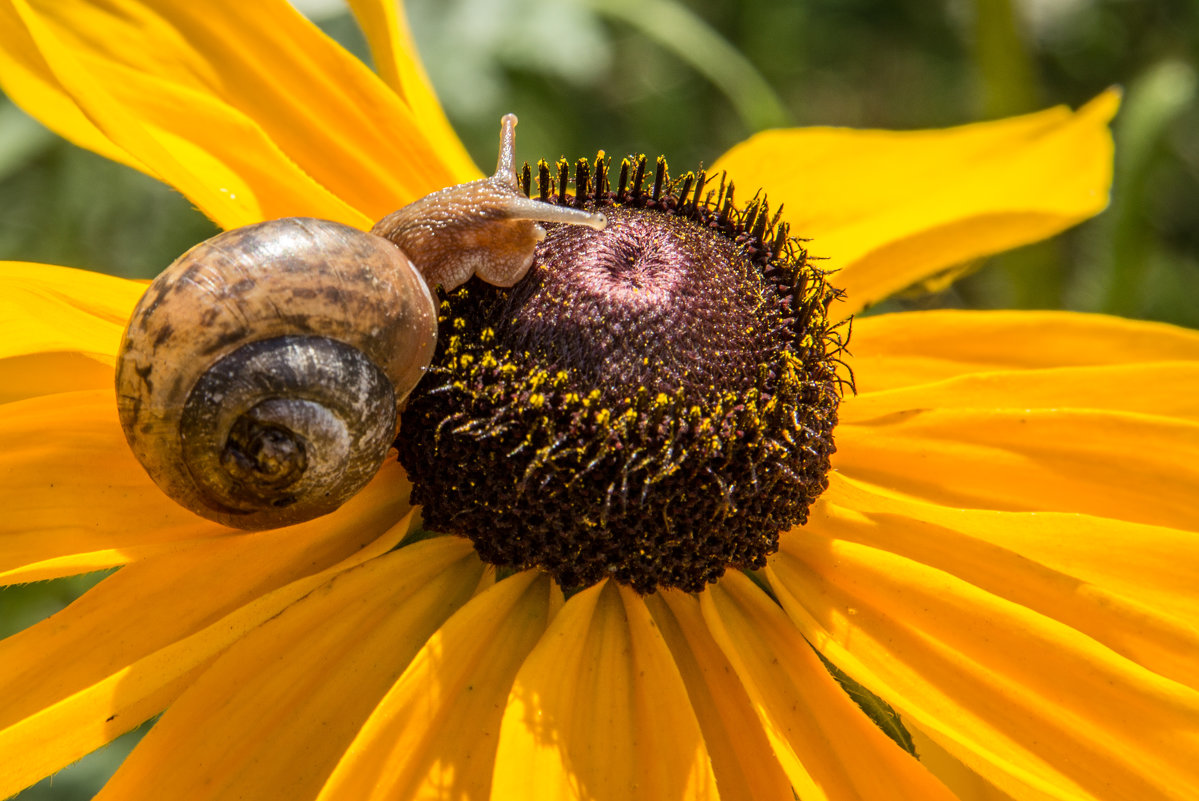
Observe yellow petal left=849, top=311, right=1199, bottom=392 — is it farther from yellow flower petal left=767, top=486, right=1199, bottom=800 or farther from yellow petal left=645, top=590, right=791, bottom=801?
yellow petal left=645, top=590, right=791, bottom=801

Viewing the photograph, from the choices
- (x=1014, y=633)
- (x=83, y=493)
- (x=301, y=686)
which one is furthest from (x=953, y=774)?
(x=83, y=493)

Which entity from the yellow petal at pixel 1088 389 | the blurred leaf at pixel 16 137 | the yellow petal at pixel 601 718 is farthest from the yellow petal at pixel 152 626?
the blurred leaf at pixel 16 137

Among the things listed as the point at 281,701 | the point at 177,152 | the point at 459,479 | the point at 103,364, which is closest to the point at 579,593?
the point at 459,479

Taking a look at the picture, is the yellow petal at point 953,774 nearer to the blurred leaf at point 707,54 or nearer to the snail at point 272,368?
the snail at point 272,368

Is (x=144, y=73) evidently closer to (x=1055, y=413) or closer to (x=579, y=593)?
(x=579, y=593)

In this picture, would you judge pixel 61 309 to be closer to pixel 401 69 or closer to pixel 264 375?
pixel 264 375

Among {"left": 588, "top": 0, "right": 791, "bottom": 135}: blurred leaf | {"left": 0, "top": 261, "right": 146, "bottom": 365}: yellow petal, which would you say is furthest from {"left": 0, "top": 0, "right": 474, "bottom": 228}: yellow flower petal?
{"left": 588, "top": 0, "right": 791, "bottom": 135}: blurred leaf

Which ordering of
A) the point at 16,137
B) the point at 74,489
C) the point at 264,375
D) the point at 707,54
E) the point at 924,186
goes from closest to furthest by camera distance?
the point at 264,375, the point at 74,489, the point at 924,186, the point at 16,137, the point at 707,54
